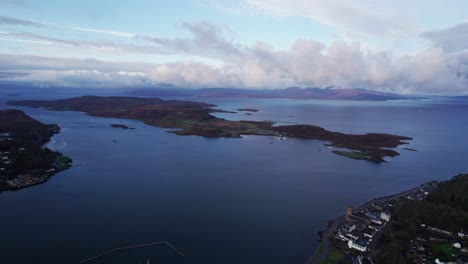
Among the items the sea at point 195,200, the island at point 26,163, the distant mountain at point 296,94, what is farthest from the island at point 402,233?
the distant mountain at point 296,94

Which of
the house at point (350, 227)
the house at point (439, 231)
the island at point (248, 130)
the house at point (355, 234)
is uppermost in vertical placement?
the island at point (248, 130)

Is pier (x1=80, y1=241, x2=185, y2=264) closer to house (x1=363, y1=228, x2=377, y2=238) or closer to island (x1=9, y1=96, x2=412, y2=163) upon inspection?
house (x1=363, y1=228, x2=377, y2=238)

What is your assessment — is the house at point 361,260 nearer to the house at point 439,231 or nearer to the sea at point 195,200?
the sea at point 195,200

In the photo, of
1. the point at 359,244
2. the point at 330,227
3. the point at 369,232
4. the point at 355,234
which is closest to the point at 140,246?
the point at 330,227

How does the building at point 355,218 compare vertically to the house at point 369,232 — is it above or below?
above

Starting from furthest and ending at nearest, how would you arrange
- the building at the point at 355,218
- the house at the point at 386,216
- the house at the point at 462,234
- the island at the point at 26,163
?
the island at the point at 26,163 < the house at the point at 386,216 < the building at the point at 355,218 < the house at the point at 462,234

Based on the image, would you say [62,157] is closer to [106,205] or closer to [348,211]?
[106,205]
